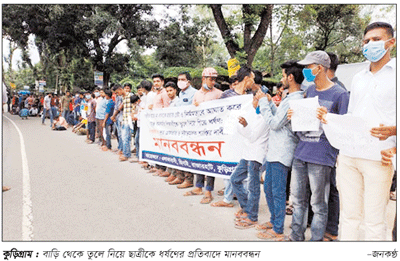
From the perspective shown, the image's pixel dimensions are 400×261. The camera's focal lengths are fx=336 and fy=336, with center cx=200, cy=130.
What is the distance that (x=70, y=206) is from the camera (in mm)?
4574

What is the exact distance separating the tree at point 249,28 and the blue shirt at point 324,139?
26.2 ft

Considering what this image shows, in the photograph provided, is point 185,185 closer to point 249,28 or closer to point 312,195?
point 312,195

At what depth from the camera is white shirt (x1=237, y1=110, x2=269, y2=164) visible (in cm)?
389

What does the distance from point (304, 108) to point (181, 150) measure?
2814 mm

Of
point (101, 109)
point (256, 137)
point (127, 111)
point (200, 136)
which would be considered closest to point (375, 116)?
point (256, 137)

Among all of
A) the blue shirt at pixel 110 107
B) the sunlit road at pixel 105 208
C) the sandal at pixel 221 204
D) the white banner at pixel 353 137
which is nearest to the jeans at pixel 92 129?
the blue shirt at pixel 110 107

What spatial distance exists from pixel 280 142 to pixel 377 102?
1084mm

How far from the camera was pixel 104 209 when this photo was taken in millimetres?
4492

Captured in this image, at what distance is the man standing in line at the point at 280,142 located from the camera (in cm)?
338

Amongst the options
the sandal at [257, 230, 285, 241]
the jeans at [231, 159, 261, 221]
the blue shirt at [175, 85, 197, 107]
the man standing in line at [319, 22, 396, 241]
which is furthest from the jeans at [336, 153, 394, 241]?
the blue shirt at [175, 85, 197, 107]

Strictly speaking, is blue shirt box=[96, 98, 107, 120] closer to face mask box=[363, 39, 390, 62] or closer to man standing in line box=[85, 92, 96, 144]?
man standing in line box=[85, 92, 96, 144]

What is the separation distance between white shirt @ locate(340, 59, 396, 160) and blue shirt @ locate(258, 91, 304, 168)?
695 mm

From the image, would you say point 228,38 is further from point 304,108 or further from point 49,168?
point 304,108
